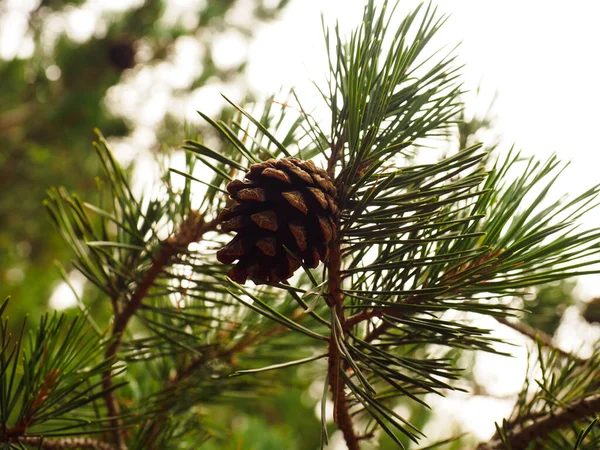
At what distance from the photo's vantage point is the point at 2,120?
58.4 inches

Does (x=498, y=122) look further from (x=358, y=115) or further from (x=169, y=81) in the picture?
(x=169, y=81)

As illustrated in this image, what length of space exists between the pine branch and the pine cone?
0.71 feet

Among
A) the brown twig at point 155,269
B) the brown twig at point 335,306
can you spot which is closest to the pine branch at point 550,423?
the brown twig at point 335,306

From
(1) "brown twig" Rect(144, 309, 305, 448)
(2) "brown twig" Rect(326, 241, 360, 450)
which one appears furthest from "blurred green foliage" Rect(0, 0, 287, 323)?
(2) "brown twig" Rect(326, 241, 360, 450)

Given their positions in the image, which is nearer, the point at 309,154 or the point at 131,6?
the point at 309,154

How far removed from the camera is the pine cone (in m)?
0.29

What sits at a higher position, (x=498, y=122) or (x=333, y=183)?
(x=498, y=122)

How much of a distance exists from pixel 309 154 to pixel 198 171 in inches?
4.8

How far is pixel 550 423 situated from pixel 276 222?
0.26m

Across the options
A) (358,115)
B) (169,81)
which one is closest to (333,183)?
(358,115)

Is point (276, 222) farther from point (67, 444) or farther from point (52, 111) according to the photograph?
point (52, 111)

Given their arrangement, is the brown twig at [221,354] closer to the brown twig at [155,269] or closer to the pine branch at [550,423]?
the brown twig at [155,269]

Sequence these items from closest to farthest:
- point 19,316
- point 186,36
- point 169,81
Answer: point 19,316 → point 186,36 → point 169,81

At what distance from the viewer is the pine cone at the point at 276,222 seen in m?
0.29
